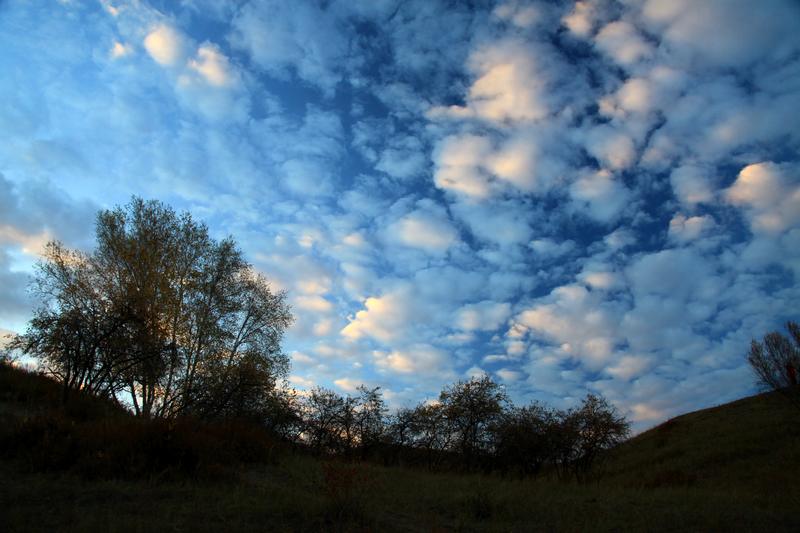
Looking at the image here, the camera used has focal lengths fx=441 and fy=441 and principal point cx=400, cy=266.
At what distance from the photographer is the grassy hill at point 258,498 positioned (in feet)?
23.0

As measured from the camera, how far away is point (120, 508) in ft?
23.1

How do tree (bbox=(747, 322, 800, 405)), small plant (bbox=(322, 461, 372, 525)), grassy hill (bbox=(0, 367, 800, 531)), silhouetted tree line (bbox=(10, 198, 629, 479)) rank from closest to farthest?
grassy hill (bbox=(0, 367, 800, 531)) < small plant (bbox=(322, 461, 372, 525)) < silhouetted tree line (bbox=(10, 198, 629, 479)) < tree (bbox=(747, 322, 800, 405))

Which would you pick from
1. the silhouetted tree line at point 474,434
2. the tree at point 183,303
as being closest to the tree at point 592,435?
the silhouetted tree line at point 474,434

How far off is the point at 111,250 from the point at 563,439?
84.4 feet

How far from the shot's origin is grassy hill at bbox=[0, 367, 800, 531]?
23.0 feet

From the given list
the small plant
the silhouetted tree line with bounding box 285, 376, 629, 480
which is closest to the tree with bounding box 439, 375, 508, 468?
the silhouetted tree line with bounding box 285, 376, 629, 480

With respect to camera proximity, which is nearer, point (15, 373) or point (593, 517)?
point (593, 517)

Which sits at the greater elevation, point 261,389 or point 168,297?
point 168,297

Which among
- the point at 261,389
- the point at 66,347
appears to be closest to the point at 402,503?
the point at 66,347

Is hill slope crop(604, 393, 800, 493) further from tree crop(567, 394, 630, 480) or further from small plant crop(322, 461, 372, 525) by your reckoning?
small plant crop(322, 461, 372, 525)

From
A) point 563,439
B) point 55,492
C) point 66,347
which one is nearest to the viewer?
point 55,492

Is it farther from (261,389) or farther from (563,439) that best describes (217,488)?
(563,439)

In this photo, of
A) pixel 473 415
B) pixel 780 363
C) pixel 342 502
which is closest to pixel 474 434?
pixel 473 415

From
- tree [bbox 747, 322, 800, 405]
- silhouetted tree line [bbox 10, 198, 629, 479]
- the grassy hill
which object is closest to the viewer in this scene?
the grassy hill
